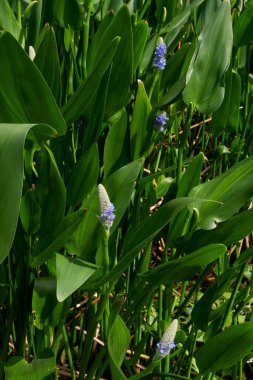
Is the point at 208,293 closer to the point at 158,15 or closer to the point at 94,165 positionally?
the point at 94,165

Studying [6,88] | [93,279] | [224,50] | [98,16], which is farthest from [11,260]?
[98,16]

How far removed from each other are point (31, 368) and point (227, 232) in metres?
0.27

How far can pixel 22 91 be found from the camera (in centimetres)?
69

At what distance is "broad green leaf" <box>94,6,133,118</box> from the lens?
0.81 metres

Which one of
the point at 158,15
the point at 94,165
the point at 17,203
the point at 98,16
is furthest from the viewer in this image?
the point at 98,16

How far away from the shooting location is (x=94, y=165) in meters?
0.81

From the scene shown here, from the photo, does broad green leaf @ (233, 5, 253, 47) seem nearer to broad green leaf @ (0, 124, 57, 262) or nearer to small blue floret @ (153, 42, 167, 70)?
small blue floret @ (153, 42, 167, 70)

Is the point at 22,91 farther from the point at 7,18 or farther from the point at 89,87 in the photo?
the point at 7,18

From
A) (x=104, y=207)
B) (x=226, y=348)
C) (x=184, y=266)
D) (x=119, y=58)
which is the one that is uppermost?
(x=119, y=58)

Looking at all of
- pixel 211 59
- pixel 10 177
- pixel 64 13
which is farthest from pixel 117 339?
pixel 64 13

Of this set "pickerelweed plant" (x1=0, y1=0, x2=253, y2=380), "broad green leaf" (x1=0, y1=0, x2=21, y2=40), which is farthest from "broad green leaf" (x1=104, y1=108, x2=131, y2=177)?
"broad green leaf" (x1=0, y1=0, x2=21, y2=40)

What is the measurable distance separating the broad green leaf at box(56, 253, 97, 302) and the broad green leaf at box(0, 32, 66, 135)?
0.14m

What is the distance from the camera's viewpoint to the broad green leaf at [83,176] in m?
0.81

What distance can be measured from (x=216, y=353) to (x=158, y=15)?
532 mm
